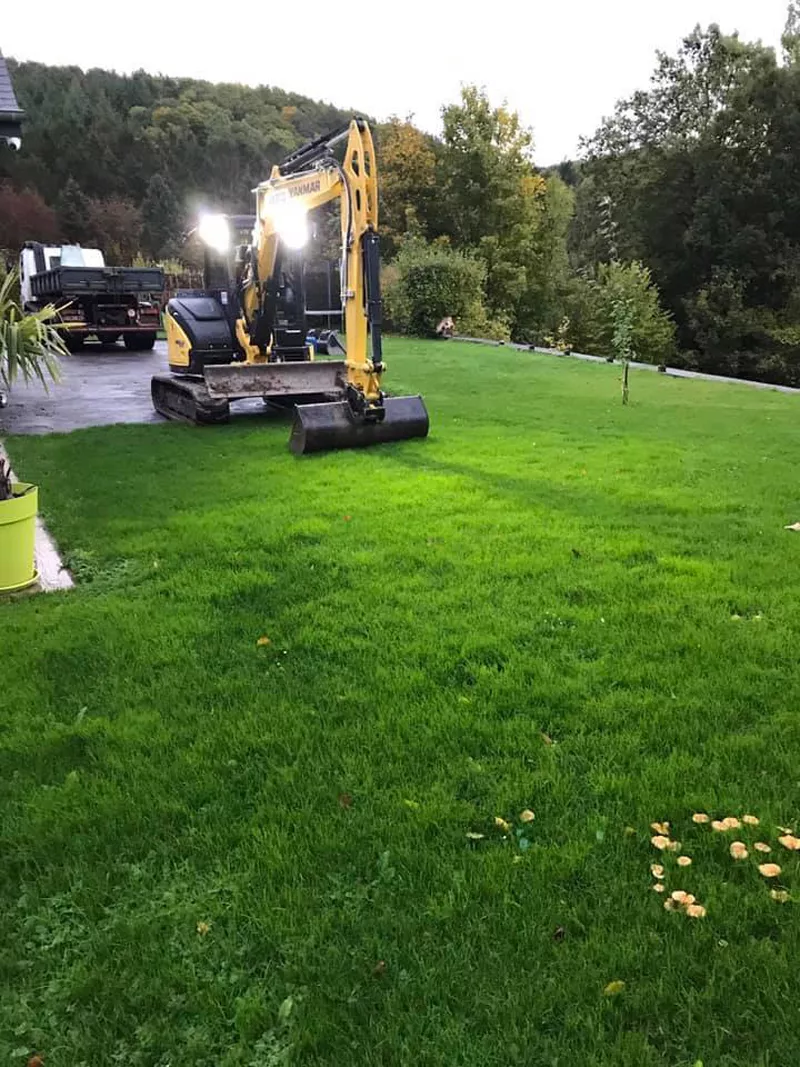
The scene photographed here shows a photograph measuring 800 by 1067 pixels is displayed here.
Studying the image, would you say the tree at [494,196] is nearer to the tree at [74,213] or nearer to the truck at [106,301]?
the truck at [106,301]

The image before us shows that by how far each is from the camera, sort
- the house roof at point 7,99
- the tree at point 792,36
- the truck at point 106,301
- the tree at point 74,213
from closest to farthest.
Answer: the house roof at point 7,99
the truck at point 106,301
the tree at point 792,36
the tree at point 74,213

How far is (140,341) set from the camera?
2009cm

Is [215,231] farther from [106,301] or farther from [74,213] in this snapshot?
[74,213]

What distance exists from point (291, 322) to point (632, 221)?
73.4 ft

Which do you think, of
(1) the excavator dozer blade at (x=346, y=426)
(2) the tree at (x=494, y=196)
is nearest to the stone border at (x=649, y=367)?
(2) the tree at (x=494, y=196)

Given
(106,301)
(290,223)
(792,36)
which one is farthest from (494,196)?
(290,223)

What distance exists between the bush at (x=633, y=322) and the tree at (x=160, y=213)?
33.1 meters

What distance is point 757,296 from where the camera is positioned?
27531 millimetres

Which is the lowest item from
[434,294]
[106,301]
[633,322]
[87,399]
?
[87,399]

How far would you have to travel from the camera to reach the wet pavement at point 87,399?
35.1ft

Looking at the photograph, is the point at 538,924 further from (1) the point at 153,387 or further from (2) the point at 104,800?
(1) the point at 153,387

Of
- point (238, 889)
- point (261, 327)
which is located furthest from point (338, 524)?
point (261, 327)

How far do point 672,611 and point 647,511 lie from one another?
1982 millimetres

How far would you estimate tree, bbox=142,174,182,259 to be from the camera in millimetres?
51750
